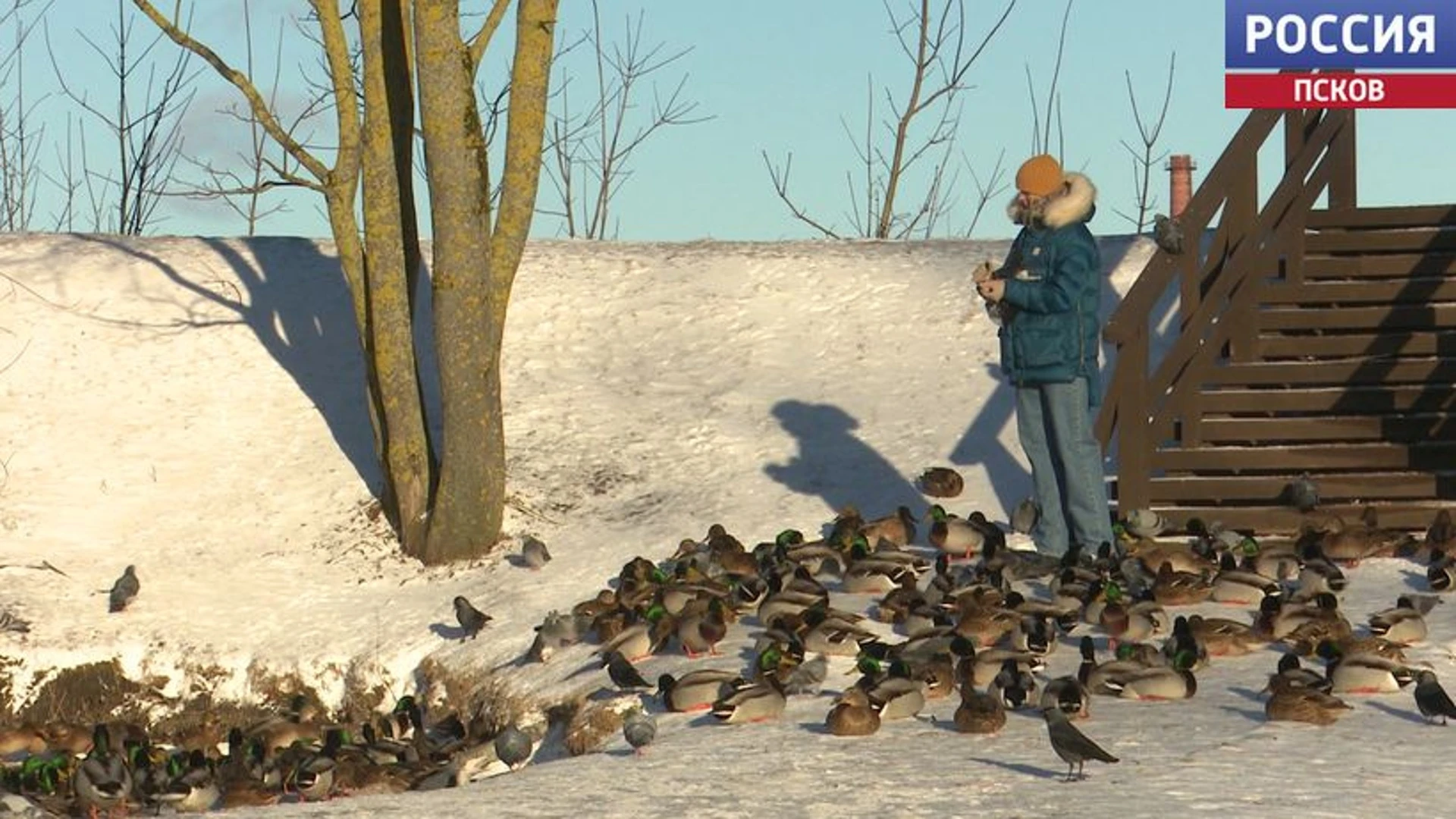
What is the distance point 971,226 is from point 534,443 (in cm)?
1369

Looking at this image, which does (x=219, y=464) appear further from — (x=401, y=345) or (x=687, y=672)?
(x=687, y=672)

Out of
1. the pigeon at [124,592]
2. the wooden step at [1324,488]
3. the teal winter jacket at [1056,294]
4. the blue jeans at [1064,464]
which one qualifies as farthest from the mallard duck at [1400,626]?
the pigeon at [124,592]

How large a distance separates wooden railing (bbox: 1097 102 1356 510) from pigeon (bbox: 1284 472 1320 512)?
2.95ft

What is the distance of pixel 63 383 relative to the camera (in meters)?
23.1

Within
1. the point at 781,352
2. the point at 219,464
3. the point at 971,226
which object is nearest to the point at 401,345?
the point at 219,464

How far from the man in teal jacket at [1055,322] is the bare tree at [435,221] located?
468 cm

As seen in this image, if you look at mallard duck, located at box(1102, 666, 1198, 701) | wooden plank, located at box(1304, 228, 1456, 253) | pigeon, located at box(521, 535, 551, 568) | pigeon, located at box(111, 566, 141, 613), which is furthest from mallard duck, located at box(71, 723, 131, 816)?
wooden plank, located at box(1304, 228, 1456, 253)

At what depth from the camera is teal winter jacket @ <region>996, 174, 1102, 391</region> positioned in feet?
51.2

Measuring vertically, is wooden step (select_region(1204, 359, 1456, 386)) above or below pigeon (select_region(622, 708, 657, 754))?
above

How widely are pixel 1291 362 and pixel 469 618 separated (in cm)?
697

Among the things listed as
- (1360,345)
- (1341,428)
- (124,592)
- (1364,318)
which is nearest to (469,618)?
(124,592)

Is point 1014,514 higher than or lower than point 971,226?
lower

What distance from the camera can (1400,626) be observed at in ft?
45.8

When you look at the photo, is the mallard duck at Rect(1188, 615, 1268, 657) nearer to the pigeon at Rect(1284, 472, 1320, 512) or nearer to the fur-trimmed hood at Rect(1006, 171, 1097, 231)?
the fur-trimmed hood at Rect(1006, 171, 1097, 231)
